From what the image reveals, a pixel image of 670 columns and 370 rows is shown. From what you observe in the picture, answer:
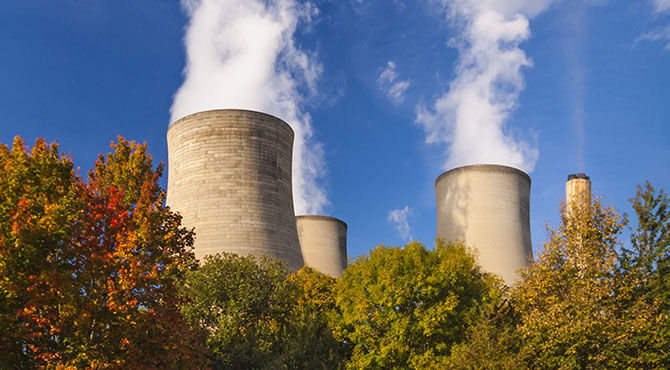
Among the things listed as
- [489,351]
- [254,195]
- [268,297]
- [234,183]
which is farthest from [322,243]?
[489,351]

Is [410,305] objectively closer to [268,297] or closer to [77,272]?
[268,297]

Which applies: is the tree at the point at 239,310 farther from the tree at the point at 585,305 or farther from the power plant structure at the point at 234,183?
the tree at the point at 585,305

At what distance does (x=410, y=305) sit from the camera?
2597 cm

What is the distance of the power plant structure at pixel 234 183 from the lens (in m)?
32.0

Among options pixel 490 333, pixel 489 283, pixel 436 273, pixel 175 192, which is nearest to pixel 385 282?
pixel 436 273

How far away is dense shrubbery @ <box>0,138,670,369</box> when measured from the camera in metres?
14.3

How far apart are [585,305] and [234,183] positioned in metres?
18.3

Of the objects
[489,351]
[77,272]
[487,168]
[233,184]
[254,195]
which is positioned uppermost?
[487,168]

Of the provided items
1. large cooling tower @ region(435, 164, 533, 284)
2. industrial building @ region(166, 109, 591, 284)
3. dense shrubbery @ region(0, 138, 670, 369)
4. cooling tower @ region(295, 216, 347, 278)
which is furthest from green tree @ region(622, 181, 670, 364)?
cooling tower @ region(295, 216, 347, 278)

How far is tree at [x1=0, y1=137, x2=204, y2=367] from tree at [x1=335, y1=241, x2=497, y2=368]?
35.4 feet

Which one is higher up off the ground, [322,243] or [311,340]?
[322,243]

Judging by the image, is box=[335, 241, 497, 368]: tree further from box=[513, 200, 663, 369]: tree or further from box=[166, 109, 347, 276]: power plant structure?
box=[166, 109, 347, 276]: power plant structure

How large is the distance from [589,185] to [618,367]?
22100 mm

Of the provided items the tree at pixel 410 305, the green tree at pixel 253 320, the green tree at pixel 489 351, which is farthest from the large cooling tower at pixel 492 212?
the green tree at pixel 489 351
